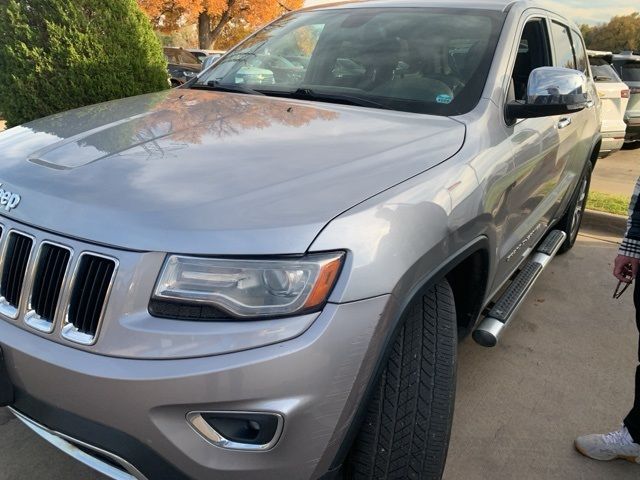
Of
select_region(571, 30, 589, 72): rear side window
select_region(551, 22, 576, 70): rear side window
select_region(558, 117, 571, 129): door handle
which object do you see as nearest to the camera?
select_region(558, 117, 571, 129): door handle

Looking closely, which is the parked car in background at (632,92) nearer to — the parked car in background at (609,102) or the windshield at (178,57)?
the parked car in background at (609,102)

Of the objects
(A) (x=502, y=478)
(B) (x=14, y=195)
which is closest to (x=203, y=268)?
(B) (x=14, y=195)

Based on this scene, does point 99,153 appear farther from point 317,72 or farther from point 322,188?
point 317,72

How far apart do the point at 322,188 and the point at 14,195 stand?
907mm

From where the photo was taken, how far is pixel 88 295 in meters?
1.47

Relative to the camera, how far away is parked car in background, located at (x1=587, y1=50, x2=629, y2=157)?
256 inches

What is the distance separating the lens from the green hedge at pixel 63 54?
4527 mm

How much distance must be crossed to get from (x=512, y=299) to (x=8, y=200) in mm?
2155

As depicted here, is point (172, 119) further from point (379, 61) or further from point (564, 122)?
point (564, 122)

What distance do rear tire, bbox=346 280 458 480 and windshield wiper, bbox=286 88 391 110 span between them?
103 cm

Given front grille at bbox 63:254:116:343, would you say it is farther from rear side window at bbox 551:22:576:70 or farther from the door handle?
rear side window at bbox 551:22:576:70

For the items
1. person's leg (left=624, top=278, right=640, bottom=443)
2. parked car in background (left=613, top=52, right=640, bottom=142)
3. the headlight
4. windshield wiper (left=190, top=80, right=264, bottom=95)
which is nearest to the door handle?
person's leg (left=624, top=278, right=640, bottom=443)

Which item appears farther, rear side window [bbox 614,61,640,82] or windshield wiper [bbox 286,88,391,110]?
rear side window [bbox 614,61,640,82]

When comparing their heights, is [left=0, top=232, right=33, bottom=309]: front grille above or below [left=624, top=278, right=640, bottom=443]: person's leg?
above
